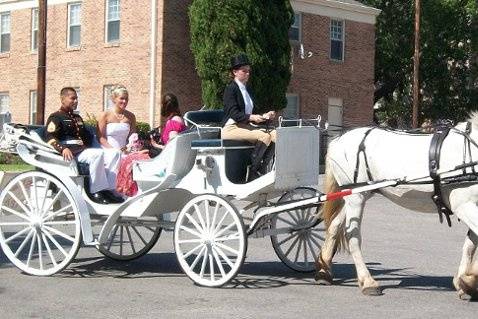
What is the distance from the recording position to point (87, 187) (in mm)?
10992

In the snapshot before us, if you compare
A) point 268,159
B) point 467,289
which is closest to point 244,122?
point 268,159

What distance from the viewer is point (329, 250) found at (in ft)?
33.2

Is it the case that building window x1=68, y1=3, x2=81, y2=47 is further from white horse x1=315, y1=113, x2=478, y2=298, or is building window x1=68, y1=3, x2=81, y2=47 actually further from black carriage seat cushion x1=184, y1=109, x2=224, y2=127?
white horse x1=315, y1=113, x2=478, y2=298

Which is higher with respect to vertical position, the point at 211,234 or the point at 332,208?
the point at 332,208

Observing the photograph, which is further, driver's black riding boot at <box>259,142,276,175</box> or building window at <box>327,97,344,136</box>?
building window at <box>327,97,344,136</box>

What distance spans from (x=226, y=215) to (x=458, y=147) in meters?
2.33

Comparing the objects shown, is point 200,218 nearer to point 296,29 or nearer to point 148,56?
point 148,56

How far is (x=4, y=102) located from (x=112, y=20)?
6.25 m

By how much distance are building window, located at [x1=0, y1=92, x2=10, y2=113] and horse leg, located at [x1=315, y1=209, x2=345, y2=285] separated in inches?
1136

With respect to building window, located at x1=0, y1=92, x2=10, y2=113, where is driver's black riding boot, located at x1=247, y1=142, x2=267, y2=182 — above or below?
below

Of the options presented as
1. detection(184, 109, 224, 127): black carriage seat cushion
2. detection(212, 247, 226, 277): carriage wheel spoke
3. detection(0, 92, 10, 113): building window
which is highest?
detection(0, 92, 10, 113): building window

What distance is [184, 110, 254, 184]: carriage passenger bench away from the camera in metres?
10.2

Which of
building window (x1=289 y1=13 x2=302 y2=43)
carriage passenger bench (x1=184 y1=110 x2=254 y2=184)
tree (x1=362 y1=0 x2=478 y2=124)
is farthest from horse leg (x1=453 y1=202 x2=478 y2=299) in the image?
tree (x1=362 y1=0 x2=478 y2=124)

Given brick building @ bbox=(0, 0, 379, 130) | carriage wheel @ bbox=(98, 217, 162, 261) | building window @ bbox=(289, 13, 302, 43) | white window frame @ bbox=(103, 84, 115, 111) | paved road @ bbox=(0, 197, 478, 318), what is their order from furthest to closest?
building window @ bbox=(289, 13, 302, 43)
white window frame @ bbox=(103, 84, 115, 111)
brick building @ bbox=(0, 0, 379, 130)
carriage wheel @ bbox=(98, 217, 162, 261)
paved road @ bbox=(0, 197, 478, 318)
